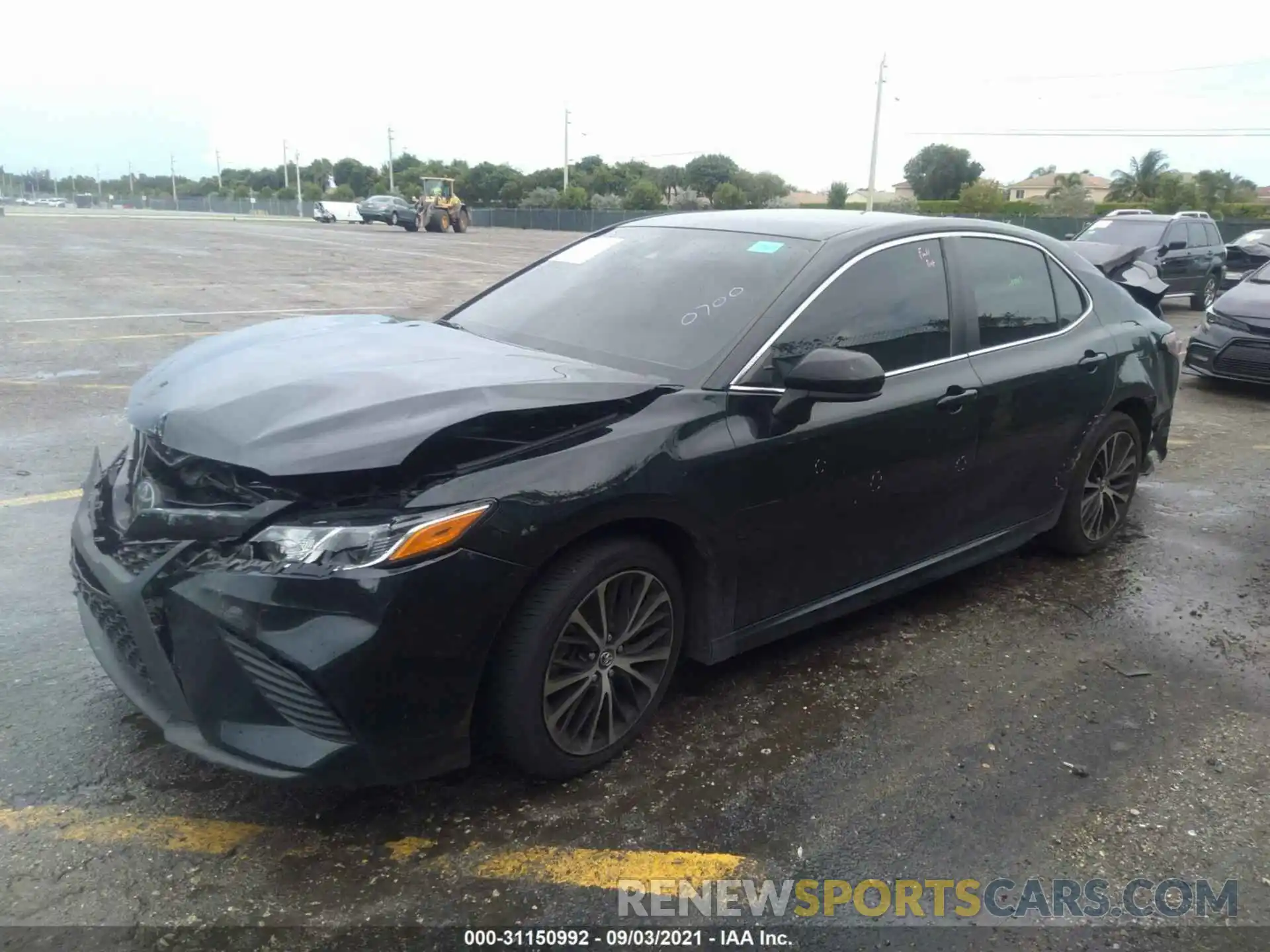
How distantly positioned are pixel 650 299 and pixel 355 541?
1711 mm

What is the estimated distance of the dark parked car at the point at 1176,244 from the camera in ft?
53.5

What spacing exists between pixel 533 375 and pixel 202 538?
1070 millimetres

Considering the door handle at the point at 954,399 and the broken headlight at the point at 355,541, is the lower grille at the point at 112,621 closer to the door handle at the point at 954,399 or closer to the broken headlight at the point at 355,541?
the broken headlight at the point at 355,541

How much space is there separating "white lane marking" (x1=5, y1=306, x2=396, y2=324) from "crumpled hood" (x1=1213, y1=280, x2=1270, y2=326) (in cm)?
1002

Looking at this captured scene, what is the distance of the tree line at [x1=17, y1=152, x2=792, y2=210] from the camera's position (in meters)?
61.3

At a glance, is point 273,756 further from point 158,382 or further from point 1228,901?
point 1228,901

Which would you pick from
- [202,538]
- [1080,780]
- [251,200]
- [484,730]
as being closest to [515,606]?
[484,730]

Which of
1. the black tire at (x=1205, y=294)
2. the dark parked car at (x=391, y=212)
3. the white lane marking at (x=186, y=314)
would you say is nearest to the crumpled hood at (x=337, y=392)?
the white lane marking at (x=186, y=314)

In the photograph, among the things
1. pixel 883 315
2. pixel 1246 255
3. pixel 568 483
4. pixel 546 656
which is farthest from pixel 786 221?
pixel 1246 255

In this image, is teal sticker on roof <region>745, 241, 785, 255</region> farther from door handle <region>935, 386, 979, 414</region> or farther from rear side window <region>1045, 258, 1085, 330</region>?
rear side window <region>1045, 258, 1085, 330</region>

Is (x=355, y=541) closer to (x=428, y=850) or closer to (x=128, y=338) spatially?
(x=428, y=850)

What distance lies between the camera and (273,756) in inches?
101

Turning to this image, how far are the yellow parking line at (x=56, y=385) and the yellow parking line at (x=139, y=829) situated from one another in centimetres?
604

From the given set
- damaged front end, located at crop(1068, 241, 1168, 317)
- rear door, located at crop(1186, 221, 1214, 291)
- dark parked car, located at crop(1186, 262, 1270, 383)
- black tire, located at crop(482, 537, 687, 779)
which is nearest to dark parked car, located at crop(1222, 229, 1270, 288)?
rear door, located at crop(1186, 221, 1214, 291)
